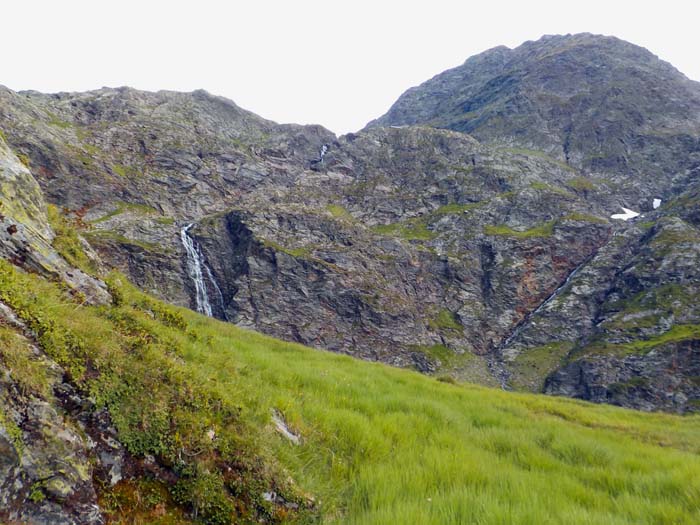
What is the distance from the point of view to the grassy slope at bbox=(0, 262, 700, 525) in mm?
4086

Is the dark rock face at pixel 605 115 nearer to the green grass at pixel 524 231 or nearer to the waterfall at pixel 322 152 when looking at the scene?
the green grass at pixel 524 231

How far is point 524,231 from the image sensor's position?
331 ft

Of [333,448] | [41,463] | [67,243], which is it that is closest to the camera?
[41,463]

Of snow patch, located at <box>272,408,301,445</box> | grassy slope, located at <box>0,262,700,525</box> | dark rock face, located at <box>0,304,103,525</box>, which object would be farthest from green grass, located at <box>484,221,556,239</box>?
dark rock face, located at <box>0,304,103,525</box>

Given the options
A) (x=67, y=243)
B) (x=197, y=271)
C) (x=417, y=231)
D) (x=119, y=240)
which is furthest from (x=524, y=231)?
(x=67, y=243)

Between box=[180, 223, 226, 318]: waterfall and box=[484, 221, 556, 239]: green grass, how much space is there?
68723 millimetres

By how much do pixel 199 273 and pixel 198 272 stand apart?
1.05ft

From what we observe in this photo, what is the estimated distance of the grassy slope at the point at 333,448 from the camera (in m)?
4.09

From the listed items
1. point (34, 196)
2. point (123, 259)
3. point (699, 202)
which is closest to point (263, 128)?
point (123, 259)

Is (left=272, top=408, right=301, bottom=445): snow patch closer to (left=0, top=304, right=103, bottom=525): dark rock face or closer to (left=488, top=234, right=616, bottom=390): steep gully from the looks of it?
(left=0, top=304, right=103, bottom=525): dark rock face

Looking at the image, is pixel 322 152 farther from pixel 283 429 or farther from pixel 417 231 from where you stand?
pixel 283 429

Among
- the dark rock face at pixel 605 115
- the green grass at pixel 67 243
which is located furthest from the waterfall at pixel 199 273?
the dark rock face at pixel 605 115

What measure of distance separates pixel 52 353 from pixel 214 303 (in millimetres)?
76500

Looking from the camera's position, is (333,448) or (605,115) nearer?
(333,448)
